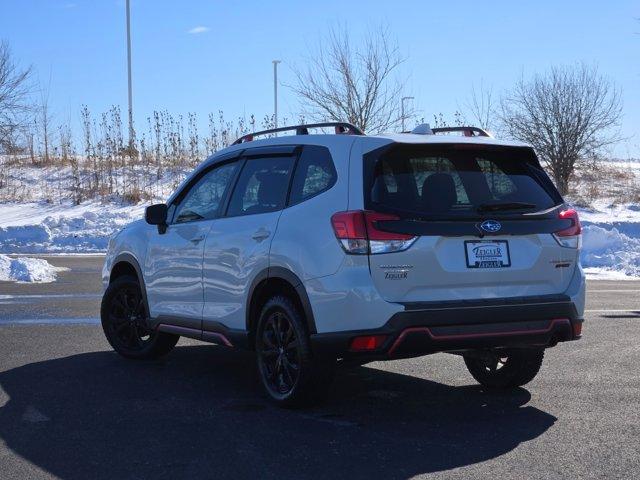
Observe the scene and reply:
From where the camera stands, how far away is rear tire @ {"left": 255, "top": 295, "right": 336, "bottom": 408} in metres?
6.32

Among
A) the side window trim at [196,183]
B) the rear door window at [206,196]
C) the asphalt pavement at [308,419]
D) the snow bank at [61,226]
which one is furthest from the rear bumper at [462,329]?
the snow bank at [61,226]

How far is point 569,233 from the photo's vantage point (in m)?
6.55

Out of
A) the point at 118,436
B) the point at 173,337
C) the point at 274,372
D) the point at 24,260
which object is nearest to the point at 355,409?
the point at 274,372

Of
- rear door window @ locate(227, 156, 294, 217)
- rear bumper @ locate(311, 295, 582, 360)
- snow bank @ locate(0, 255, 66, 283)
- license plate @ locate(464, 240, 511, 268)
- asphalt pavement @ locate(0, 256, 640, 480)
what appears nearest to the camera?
asphalt pavement @ locate(0, 256, 640, 480)

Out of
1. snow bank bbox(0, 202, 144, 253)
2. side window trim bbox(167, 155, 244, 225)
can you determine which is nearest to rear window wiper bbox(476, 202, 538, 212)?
side window trim bbox(167, 155, 244, 225)

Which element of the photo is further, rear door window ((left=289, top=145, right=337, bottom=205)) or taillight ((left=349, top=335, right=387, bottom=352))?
rear door window ((left=289, top=145, right=337, bottom=205))

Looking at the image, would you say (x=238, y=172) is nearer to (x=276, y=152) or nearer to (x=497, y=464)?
(x=276, y=152)

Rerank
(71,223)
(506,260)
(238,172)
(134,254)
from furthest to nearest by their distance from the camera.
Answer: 1. (71,223)
2. (134,254)
3. (238,172)
4. (506,260)

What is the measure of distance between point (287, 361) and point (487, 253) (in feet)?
4.96

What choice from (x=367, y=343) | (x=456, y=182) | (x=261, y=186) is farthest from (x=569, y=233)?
(x=261, y=186)

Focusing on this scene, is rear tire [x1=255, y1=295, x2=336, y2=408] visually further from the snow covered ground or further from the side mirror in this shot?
the snow covered ground

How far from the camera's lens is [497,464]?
206 inches

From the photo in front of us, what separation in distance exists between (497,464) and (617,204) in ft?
97.9

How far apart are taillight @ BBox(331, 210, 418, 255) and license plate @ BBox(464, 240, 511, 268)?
406 millimetres
